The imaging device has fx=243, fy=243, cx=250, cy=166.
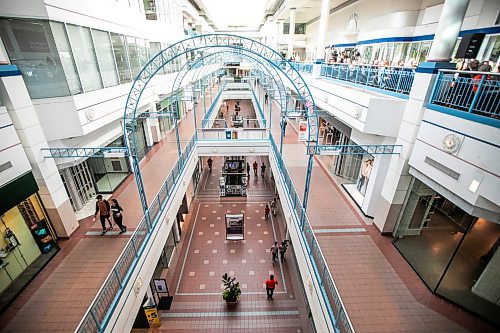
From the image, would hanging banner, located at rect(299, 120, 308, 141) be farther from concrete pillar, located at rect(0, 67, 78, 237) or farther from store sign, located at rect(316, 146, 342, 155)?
concrete pillar, located at rect(0, 67, 78, 237)

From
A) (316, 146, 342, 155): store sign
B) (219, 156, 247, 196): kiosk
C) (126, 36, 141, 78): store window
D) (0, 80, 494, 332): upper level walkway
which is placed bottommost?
(219, 156, 247, 196): kiosk

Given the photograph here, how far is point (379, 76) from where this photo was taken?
927cm

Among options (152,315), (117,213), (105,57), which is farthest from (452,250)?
(105,57)

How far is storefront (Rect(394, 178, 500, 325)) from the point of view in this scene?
600cm

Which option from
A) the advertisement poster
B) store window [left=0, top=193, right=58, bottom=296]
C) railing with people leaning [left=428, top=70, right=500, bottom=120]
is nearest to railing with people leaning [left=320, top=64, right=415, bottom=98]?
railing with people leaning [left=428, top=70, right=500, bottom=120]

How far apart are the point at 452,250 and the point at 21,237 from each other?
42.0 feet

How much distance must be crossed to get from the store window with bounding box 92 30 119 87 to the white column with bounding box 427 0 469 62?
11.9 m

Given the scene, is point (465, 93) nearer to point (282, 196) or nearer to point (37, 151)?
point (282, 196)

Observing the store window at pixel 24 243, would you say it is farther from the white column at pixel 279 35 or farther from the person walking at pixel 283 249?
the white column at pixel 279 35

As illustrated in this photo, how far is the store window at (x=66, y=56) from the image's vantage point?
25.9 feet

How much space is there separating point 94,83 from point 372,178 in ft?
38.7

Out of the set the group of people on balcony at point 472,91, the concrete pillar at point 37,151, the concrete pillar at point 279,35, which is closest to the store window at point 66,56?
the concrete pillar at point 37,151

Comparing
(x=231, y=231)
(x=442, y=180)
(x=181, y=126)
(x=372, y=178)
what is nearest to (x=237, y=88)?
(x=181, y=126)

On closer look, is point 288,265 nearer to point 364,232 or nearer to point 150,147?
point 364,232
